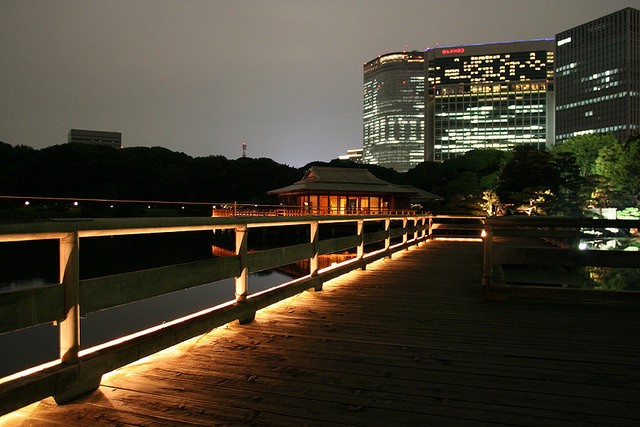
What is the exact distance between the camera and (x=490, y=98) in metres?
159

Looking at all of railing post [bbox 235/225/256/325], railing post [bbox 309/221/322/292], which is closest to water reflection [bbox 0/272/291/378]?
railing post [bbox 309/221/322/292]

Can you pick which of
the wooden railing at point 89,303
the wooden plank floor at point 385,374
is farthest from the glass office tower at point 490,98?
the wooden railing at point 89,303

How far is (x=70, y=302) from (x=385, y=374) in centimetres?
185

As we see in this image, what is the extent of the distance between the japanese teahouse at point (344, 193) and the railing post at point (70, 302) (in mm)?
34238

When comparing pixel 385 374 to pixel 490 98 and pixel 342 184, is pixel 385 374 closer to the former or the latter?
pixel 342 184

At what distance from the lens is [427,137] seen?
573 feet

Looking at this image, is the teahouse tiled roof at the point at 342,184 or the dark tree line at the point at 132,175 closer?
the dark tree line at the point at 132,175

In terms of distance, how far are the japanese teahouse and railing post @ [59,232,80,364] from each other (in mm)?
34238

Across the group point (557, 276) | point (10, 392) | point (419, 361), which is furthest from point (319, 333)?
point (557, 276)

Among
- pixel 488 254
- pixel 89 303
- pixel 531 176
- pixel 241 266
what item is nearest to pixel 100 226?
pixel 89 303

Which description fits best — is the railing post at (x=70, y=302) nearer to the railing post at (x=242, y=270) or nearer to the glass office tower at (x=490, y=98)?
the railing post at (x=242, y=270)

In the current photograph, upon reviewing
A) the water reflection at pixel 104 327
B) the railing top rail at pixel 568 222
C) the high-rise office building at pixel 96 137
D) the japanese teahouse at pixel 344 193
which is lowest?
the water reflection at pixel 104 327

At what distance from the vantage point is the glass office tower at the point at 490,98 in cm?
15462

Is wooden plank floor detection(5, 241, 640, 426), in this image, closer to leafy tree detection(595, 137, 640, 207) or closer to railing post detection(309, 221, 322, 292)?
railing post detection(309, 221, 322, 292)
